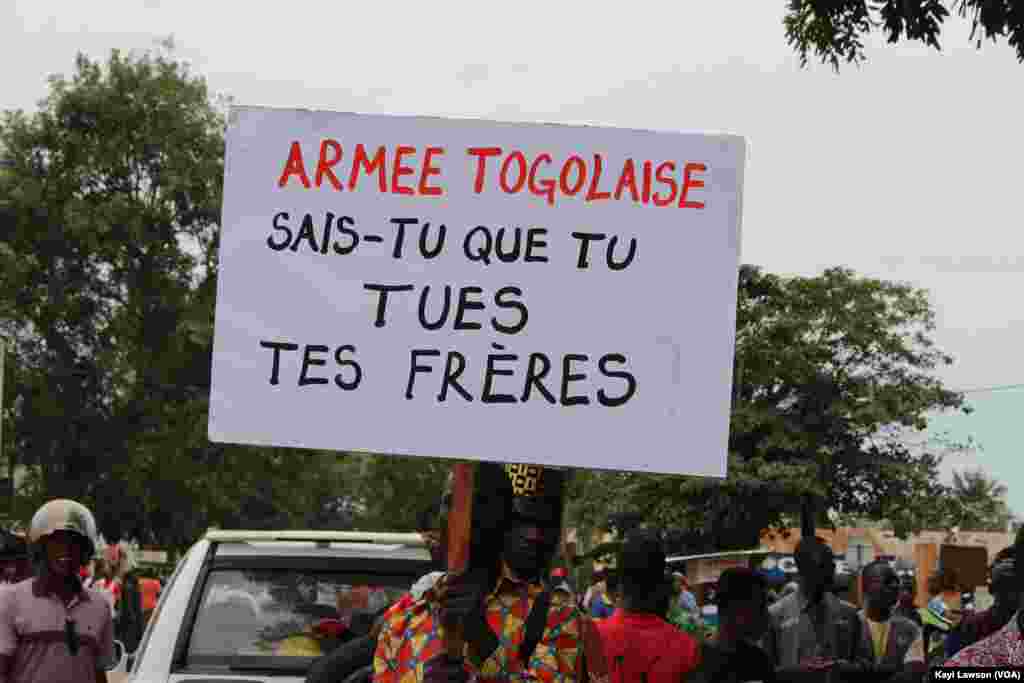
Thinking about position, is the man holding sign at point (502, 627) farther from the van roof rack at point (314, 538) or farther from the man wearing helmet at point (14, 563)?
the man wearing helmet at point (14, 563)

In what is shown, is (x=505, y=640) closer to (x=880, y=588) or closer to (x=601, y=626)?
(x=601, y=626)

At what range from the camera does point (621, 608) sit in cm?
625

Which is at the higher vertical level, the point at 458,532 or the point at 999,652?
the point at 458,532

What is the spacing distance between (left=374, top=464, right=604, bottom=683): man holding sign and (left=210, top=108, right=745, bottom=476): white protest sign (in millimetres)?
546

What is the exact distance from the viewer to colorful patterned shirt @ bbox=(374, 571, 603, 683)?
14.9 feet

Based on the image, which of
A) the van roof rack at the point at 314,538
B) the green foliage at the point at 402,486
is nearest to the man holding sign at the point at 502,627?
the van roof rack at the point at 314,538

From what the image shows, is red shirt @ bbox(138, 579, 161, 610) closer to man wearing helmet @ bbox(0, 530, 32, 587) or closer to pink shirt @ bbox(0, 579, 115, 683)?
man wearing helmet @ bbox(0, 530, 32, 587)

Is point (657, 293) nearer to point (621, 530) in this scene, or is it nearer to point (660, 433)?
point (660, 433)

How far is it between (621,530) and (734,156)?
54.4 m

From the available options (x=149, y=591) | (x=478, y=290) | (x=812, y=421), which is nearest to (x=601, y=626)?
(x=478, y=290)

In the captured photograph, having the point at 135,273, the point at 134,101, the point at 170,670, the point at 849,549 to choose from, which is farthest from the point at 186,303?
the point at 849,549

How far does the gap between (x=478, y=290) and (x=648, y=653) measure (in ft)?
4.49

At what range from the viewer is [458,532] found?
471cm

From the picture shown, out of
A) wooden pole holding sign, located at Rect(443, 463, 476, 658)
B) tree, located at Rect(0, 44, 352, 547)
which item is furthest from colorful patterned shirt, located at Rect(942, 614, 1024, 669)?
tree, located at Rect(0, 44, 352, 547)
